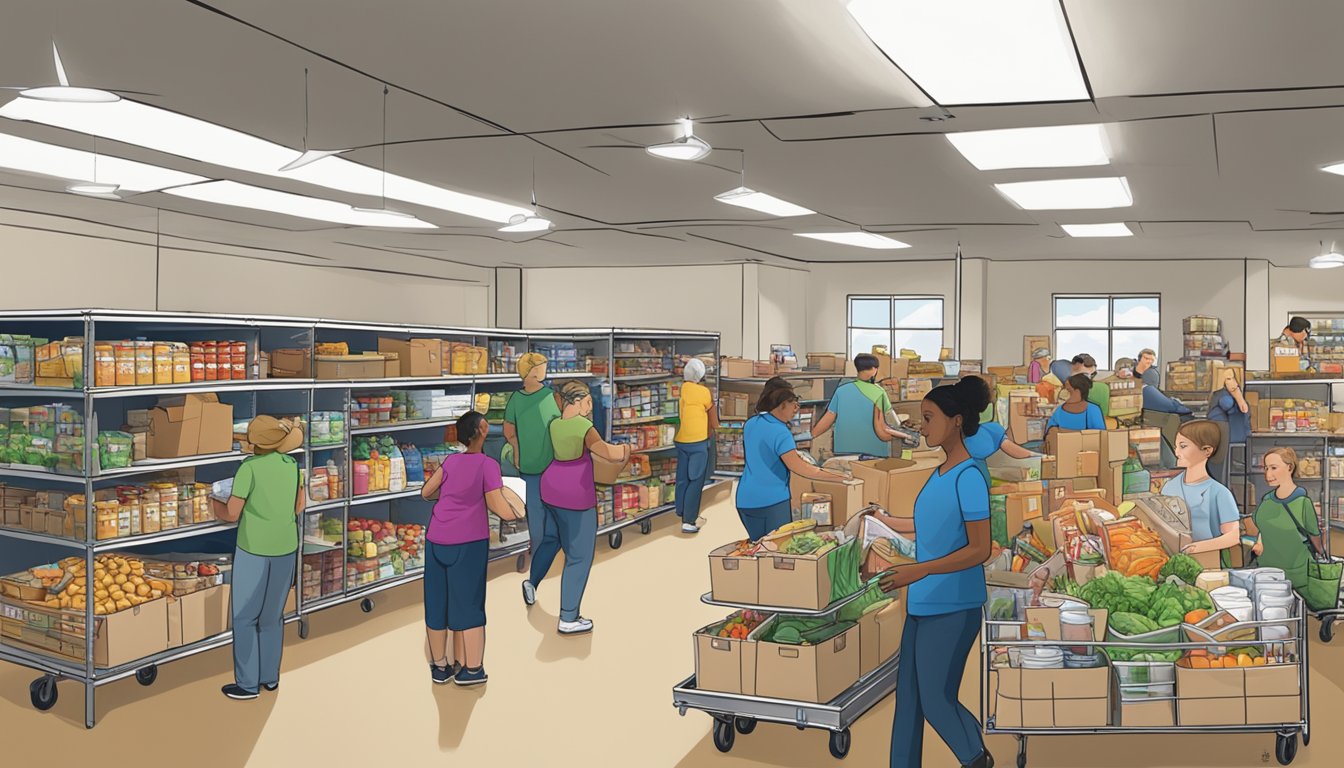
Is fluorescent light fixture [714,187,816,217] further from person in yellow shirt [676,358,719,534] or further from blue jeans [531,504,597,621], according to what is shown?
blue jeans [531,504,597,621]

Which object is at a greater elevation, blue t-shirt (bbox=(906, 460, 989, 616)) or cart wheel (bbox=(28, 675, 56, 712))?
blue t-shirt (bbox=(906, 460, 989, 616))

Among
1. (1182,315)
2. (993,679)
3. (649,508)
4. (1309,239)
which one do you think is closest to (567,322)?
(649,508)

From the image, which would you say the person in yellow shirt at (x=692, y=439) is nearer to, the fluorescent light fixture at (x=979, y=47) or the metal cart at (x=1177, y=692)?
the fluorescent light fixture at (x=979, y=47)

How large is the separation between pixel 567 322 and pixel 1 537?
1264 centimetres

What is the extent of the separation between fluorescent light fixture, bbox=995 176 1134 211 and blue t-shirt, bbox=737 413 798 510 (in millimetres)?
3974

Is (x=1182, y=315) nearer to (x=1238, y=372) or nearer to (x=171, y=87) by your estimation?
(x=1238, y=372)

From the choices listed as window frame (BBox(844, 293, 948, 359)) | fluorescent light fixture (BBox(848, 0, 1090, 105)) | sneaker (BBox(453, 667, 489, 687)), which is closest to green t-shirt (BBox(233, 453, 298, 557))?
sneaker (BBox(453, 667, 489, 687))

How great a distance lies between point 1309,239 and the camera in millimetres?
13008

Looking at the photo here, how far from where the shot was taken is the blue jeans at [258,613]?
18.0 ft

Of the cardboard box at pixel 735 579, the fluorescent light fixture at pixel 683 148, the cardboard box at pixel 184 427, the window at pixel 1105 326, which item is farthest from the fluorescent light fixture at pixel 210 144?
the window at pixel 1105 326

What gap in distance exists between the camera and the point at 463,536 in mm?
5469

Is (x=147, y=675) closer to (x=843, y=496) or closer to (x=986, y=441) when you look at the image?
(x=843, y=496)

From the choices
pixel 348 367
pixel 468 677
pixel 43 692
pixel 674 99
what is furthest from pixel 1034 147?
pixel 43 692

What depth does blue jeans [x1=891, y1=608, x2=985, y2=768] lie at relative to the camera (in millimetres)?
3840
